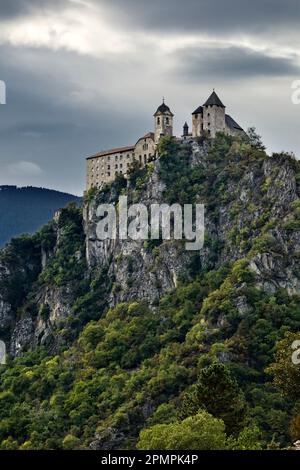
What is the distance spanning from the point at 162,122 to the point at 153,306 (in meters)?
27.1

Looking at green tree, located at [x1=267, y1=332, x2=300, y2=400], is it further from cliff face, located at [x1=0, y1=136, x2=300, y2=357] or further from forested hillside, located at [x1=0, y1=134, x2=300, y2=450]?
cliff face, located at [x1=0, y1=136, x2=300, y2=357]

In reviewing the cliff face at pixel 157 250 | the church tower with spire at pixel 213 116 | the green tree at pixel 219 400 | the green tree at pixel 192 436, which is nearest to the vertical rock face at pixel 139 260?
the cliff face at pixel 157 250

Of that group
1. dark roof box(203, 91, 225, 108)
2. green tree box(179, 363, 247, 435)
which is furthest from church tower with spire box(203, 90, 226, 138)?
green tree box(179, 363, 247, 435)

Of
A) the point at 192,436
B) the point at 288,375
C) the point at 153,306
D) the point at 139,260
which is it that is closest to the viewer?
the point at 192,436

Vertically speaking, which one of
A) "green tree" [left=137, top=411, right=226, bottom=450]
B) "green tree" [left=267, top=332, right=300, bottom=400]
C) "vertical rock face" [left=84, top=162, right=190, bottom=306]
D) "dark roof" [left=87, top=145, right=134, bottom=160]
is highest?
"dark roof" [left=87, top=145, right=134, bottom=160]

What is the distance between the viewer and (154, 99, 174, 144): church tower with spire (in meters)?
147

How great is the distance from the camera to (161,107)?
481 feet

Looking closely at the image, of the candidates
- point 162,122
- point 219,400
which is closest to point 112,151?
point 162,122

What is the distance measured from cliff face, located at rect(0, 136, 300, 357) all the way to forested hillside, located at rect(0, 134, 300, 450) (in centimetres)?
18

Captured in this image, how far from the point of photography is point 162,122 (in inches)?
5778

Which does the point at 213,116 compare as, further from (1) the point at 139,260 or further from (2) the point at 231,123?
(1) the point at 139,260

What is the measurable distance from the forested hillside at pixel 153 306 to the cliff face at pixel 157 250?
18cm

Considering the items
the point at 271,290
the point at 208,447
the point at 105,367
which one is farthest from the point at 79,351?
the point at 208,447

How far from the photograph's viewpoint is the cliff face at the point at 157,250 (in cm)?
12775
